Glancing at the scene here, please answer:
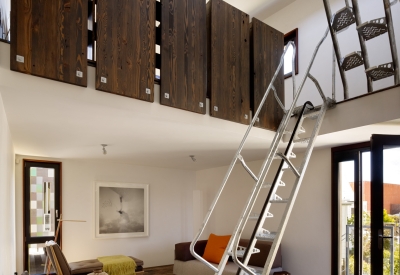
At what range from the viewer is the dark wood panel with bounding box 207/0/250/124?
378cm

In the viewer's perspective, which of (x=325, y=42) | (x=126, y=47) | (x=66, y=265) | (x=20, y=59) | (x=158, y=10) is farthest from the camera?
(x=325, y=42)

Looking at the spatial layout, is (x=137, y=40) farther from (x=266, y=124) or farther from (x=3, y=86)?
(x=266, y=124)

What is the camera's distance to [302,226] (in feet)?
17.9

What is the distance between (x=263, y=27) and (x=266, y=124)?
1.21m

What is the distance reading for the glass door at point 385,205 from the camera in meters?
3.34

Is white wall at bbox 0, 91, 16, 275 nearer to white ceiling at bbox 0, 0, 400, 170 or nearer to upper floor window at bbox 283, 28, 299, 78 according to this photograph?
white ceiling at bbox 0, 0, 400, 170

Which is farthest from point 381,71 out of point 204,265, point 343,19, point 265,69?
point 204,265

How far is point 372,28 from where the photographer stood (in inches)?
129

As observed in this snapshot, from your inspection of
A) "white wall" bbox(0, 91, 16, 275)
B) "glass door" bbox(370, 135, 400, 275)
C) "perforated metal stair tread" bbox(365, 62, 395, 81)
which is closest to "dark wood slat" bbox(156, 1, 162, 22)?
"white wall" bbox(0, 91, 16, 275)

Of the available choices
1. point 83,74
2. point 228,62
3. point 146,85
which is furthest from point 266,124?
point 83,74

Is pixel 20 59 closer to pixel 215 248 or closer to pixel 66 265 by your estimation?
pixel 66 265

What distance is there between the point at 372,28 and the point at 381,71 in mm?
407

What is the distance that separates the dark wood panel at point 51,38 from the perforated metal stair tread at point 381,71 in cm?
257

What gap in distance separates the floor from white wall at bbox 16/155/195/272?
0.56ft
